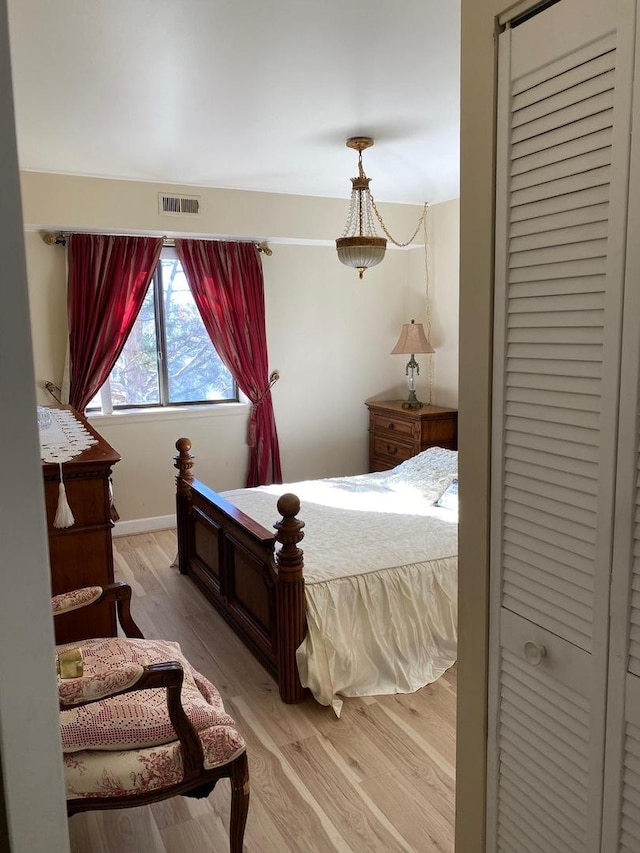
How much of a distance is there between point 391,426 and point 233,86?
3159mm

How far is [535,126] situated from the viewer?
47.1 inches

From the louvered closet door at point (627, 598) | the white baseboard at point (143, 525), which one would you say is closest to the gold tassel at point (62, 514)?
the louvered closet door at point (627, 598)

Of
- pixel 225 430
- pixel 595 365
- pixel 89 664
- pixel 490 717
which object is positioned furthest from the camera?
pixel 225 430

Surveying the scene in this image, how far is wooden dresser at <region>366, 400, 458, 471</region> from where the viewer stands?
5082 mm

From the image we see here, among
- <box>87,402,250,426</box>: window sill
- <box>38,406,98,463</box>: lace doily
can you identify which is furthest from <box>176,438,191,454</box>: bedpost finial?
<box>87,402,250,426</box>: window sill

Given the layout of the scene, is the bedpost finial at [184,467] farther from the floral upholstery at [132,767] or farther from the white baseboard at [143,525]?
the floral upholstery at [132,767]

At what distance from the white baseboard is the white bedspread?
6.74ft

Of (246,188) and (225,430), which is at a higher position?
(246,188)

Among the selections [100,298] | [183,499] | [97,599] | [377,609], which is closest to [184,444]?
[183,499]

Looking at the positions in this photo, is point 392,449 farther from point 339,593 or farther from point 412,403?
point 339,593

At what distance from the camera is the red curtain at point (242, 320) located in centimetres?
493

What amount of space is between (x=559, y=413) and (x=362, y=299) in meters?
4.55

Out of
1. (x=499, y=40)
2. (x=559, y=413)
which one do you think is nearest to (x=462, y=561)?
(x=559, y=413)

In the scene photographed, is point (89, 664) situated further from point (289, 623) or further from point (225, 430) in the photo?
point (225, 430)
